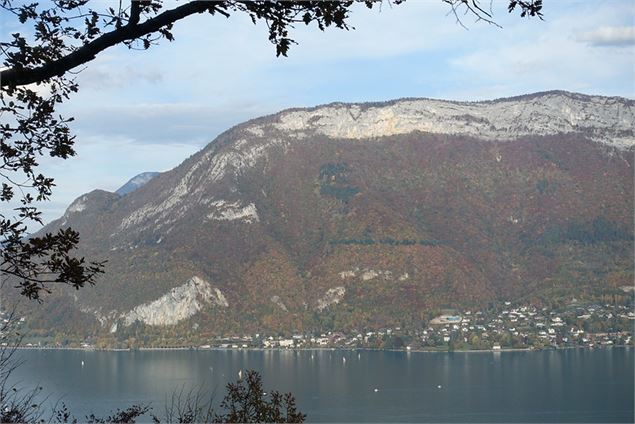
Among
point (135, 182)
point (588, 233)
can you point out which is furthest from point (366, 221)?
point (135, 182)

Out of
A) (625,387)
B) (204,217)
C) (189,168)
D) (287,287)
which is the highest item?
(189,168)

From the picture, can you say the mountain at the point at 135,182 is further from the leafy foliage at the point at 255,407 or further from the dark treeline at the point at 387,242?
the leafy foliage at the point at 255,407

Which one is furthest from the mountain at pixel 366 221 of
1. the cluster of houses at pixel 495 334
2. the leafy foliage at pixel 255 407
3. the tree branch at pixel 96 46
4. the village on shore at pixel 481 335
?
the tree branch at pixel 96 46

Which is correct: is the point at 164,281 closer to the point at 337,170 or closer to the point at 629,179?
the point at 337,170

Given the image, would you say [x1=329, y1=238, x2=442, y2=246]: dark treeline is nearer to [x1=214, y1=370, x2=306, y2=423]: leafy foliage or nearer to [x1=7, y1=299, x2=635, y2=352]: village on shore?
[x1=7, y1=299, x2=635, y2=352]: village on shore

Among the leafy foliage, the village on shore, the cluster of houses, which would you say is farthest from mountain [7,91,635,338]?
the leafy foliage

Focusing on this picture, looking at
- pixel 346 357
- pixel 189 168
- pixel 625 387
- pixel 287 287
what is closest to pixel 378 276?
pixel 287 287
